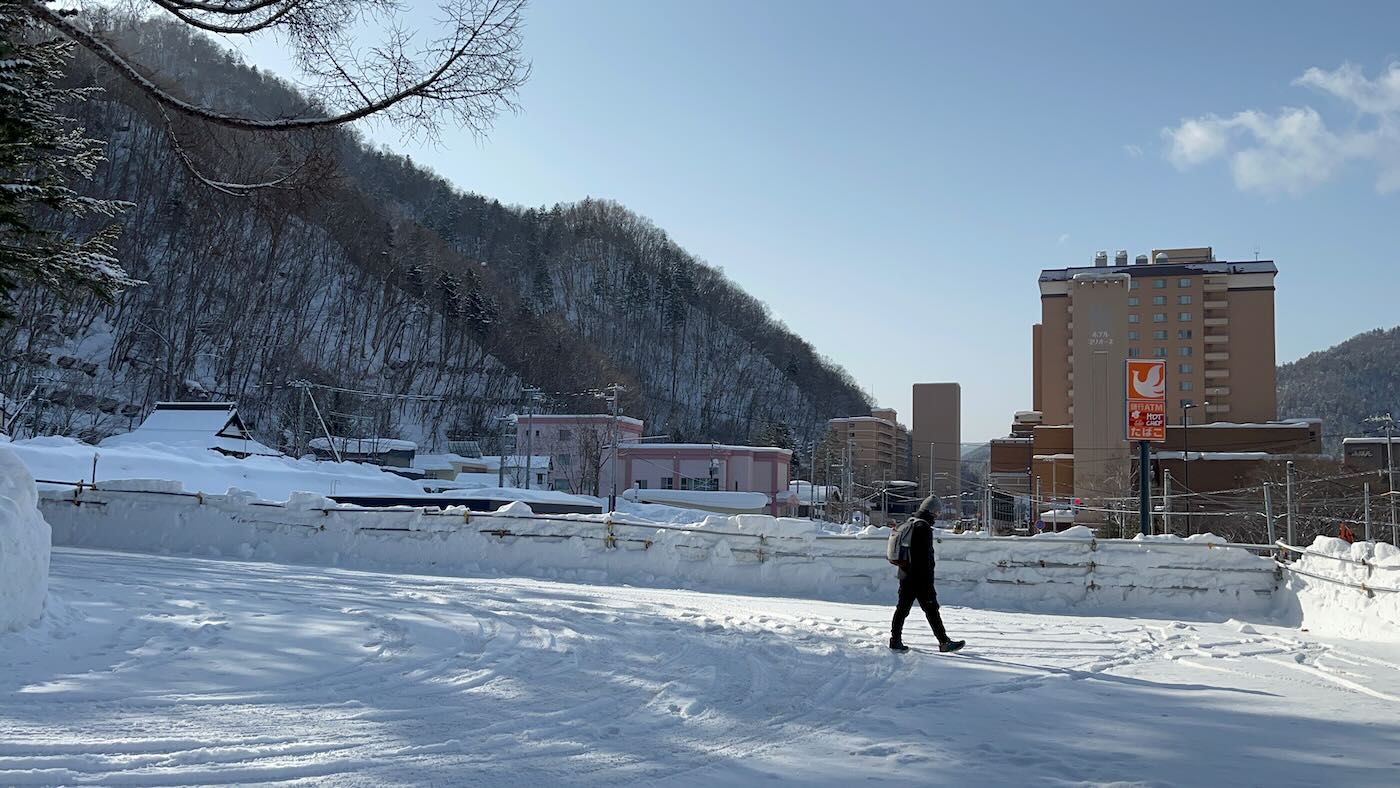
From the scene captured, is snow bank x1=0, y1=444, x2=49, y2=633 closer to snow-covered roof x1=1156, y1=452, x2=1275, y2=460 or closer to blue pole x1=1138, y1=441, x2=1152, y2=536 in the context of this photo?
blue pole x1=1138, y1=441, x2=1152, y2=536

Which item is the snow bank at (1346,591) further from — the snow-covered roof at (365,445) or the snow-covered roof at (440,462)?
the snow-covered roof at (440,462)

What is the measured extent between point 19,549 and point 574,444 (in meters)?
71.2

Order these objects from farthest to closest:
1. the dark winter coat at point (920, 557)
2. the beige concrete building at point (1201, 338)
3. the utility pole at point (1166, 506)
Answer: the beige concrete building at point (1201, 338) → the utility pole at point (1166, 506) → the dark winter coat at point (920, 557)

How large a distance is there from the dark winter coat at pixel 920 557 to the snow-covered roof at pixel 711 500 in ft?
187

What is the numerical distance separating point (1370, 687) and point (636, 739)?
6.36m

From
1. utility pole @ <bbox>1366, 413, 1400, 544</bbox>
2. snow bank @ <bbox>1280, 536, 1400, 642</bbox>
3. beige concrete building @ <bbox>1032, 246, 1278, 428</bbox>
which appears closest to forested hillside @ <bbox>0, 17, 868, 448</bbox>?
snow bank @ <bbox>1280, 536, 1400, 642</bbox>

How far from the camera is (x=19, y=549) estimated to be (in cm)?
901

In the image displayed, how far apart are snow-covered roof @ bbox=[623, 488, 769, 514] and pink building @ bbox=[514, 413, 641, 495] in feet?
22.7

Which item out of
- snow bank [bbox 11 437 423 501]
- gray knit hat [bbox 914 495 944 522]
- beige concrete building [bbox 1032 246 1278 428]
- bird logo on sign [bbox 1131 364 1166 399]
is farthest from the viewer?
beige concrete building [bbox 1032 246 1278 428]

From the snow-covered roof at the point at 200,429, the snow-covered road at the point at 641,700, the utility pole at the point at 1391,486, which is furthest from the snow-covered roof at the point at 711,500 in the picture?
the snow-covered road at the point at 641,700

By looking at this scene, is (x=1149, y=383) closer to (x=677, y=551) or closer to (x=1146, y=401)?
(x=1146, y=401)

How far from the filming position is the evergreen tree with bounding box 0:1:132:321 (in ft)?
34.3

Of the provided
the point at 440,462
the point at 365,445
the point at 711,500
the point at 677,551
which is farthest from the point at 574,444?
the point at 677,551

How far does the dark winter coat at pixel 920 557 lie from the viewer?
33.4ft
